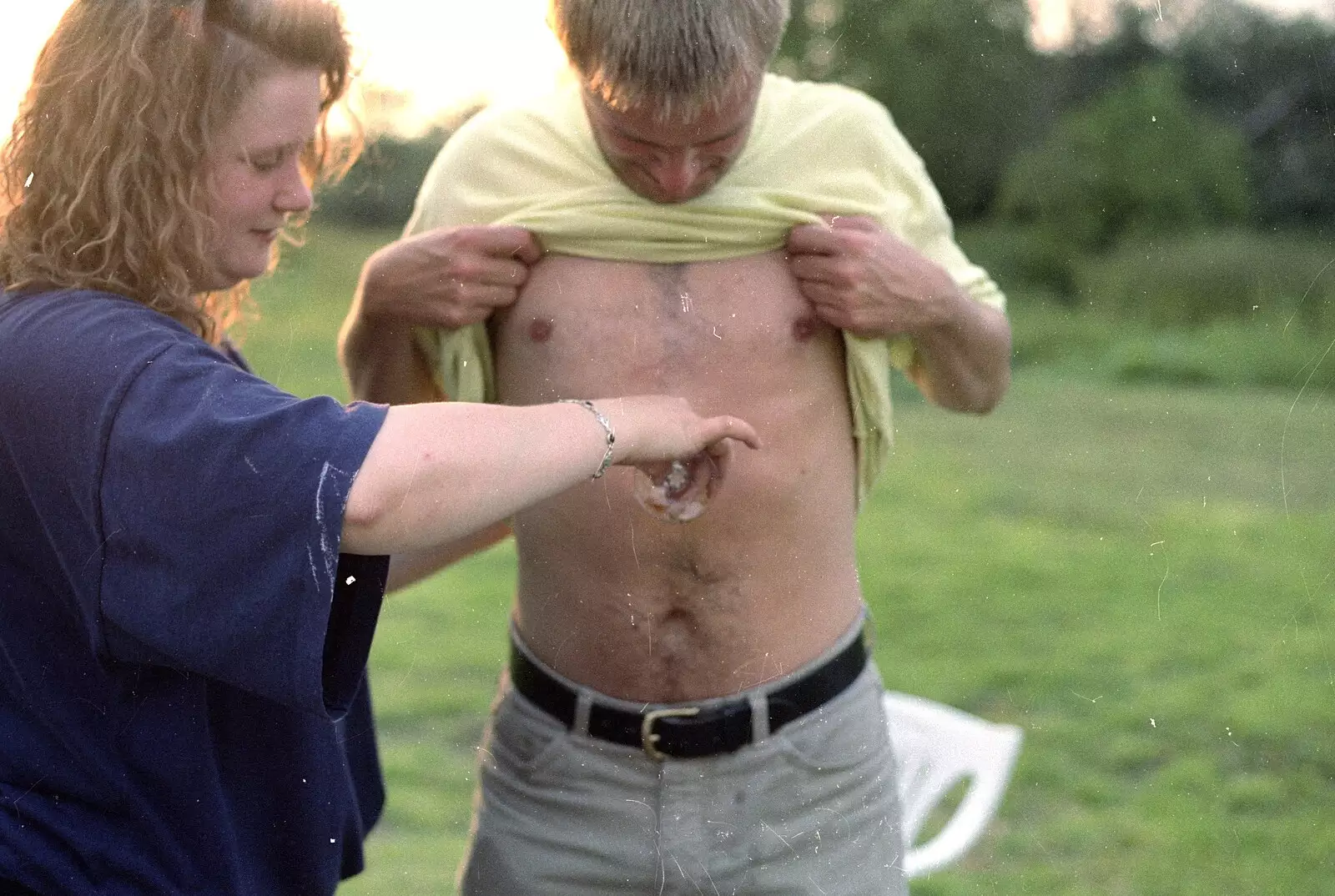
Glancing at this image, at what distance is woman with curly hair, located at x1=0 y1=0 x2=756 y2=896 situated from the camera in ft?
4.25

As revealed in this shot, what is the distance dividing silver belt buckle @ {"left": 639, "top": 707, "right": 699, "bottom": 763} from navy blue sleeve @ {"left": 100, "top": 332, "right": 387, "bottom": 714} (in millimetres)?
534

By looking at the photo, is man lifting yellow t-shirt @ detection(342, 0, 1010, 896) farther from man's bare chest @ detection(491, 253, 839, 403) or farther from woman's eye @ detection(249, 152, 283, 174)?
woman's eye @ detection(249, 152, 283, 174)

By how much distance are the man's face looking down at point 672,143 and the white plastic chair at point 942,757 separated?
1.41 m

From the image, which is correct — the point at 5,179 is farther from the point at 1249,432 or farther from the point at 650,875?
the point at 1249,432

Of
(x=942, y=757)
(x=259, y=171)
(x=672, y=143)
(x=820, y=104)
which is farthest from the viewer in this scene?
(x=942, y=757)

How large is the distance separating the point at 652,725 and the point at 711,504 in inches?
11.1

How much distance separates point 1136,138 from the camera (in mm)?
8414

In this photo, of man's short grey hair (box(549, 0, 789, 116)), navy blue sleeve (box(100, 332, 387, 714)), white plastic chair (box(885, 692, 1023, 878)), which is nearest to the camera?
navy blue sleeve (box(100, 332, 387, 714))

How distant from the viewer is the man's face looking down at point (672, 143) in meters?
1.64

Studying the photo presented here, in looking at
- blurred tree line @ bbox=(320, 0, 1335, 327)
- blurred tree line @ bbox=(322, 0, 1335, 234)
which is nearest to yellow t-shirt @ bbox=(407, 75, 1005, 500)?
blurred tree line @ bbox=(322, 0, 1335, 234)

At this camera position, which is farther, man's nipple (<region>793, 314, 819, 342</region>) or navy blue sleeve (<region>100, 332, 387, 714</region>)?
man's nipple (<region>793, 314, 819, 342</region>)

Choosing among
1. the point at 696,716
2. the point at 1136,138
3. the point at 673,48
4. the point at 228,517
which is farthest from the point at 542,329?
the point at 1136,138

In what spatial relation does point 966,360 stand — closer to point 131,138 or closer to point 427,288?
point 427,288

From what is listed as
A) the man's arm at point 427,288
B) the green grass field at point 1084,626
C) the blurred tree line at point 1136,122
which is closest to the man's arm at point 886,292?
the man's arm at point 427,288
